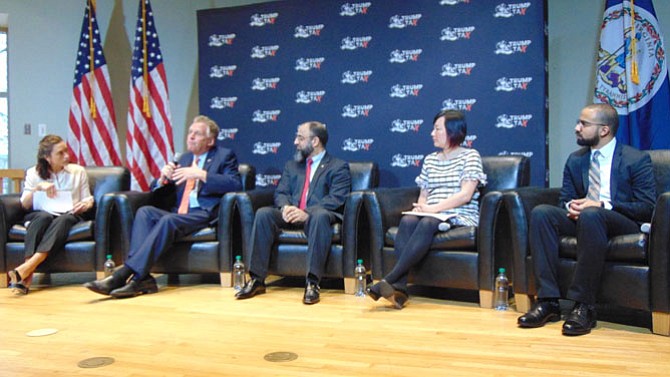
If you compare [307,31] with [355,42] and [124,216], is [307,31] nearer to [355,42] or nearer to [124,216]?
[355,42]

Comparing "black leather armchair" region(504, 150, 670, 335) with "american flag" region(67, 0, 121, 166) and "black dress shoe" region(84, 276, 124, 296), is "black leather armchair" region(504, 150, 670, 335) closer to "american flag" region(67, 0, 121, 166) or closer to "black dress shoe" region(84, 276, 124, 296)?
"black dress shoe" region(84, 276, 124, 296)

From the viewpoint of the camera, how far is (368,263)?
163 inches

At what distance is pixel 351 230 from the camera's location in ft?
13.0

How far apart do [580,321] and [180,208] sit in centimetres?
275

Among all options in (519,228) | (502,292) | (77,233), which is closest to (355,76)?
(519,228)

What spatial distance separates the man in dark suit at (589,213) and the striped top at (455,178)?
507 millimetres

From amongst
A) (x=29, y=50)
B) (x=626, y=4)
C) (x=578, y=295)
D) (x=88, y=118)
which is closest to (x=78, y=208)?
(x=88, y=118)

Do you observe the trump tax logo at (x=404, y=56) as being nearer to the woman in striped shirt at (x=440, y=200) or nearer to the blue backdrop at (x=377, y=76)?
the blue backdrop at (x=377, y=76)

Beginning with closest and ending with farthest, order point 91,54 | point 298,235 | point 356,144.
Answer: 1. point 298,235
2. point 356,144
3. point 91,54

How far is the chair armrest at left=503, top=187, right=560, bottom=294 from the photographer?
11.0ft

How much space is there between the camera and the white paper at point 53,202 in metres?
4.47

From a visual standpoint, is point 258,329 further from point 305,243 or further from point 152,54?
point 152,54

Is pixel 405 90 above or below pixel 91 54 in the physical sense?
below

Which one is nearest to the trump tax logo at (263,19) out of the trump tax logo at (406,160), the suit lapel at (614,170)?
the trump tax logo at (406,160)
